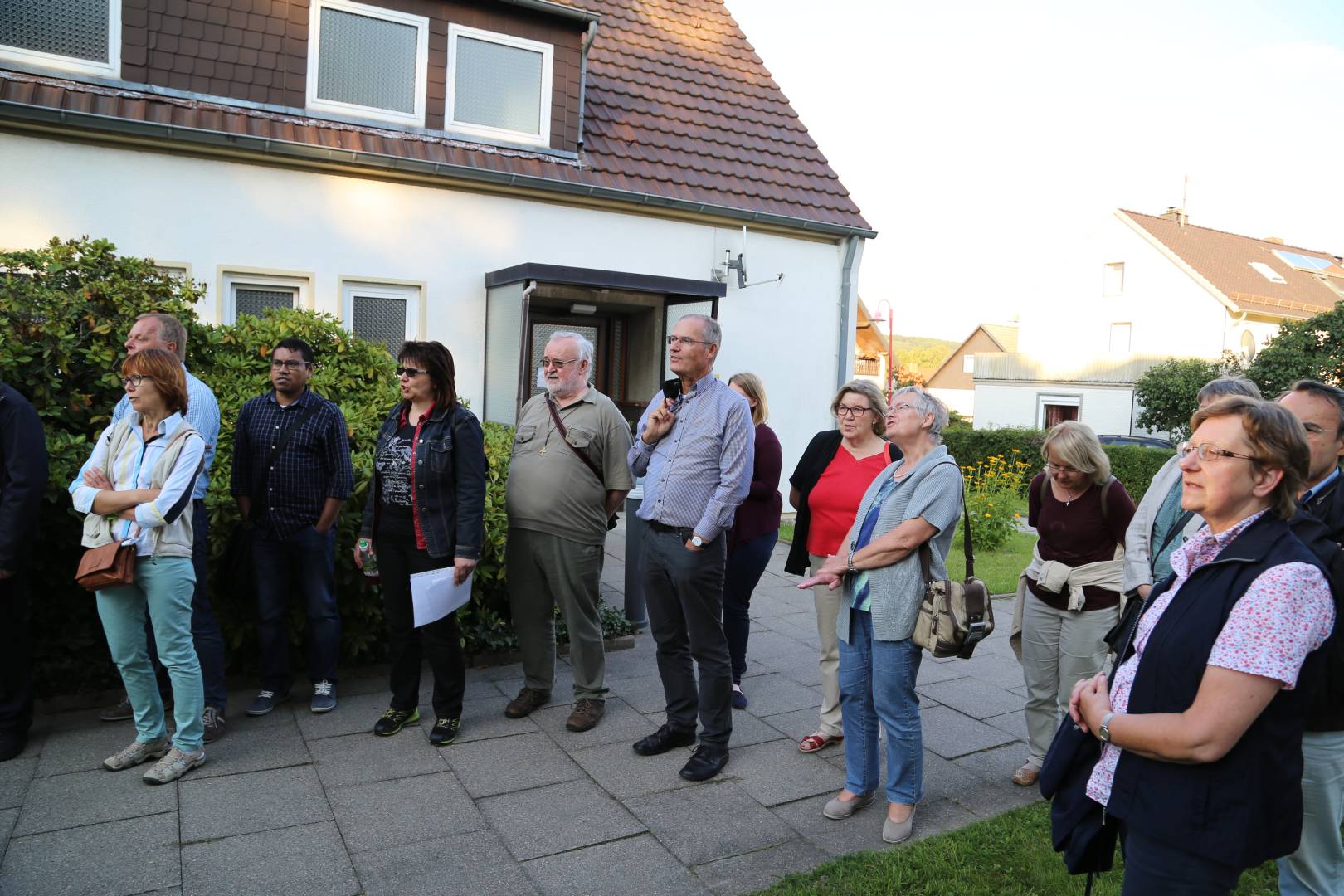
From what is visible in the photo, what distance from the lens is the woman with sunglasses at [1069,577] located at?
4266 millimetres

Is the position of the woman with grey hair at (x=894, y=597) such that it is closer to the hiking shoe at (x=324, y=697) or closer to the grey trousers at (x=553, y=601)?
the grey trousers at (x=553, y=601)

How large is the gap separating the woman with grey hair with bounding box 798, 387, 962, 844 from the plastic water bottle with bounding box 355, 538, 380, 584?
2343mm

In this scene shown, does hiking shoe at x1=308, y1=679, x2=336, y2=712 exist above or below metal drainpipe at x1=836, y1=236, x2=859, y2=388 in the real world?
below

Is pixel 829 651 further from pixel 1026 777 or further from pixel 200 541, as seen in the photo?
pixel 200 541

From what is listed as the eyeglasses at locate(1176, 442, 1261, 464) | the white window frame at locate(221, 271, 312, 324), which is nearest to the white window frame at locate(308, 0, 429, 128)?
the white window frame at locate(221, 271, 312, 324)

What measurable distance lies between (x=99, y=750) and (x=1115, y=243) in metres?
41.0

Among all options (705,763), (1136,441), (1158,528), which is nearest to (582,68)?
(705,763)

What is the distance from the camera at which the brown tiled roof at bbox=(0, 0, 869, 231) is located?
Answer: 905 cm

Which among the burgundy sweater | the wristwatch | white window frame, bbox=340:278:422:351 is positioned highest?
white window frame, bbox=340:278:422:351

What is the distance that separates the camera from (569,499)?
486 cm

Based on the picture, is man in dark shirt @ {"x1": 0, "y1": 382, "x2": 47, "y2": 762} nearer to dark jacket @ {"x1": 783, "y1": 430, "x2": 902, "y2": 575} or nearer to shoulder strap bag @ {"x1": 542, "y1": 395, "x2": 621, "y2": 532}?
shoulder strap bag @ {"x1": 542, "y1": 395, "x2": 621, "y2": 532}

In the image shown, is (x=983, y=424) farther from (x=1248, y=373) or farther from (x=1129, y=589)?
(x=1129, y=589)

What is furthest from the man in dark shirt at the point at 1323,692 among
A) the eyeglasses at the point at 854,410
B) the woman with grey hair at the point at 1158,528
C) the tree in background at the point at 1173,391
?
the tree in background at the point at 1173,391

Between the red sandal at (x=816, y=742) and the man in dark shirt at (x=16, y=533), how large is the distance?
385 centimetres
